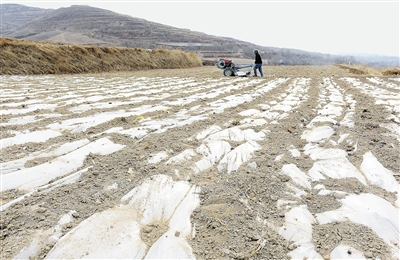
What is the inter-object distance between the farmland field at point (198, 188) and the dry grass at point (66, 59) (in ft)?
39.6

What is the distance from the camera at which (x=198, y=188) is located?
84.1 inches

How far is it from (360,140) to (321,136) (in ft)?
1.37

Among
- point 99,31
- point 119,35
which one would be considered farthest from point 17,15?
point 119,35

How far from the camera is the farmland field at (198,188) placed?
1.57 metres

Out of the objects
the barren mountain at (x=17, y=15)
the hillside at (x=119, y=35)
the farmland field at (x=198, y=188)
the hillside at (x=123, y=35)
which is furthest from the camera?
the barren mountain at (x=17, y=15)

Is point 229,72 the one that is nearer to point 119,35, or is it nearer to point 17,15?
point 119,35

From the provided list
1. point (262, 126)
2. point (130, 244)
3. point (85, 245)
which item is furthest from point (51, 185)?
point (262, 126)

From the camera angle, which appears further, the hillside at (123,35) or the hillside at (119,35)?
the hillside at (119,35)

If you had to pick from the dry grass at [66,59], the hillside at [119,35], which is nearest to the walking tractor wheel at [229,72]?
the dry grass at [66,59]

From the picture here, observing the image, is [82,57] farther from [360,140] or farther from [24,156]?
[360,140]

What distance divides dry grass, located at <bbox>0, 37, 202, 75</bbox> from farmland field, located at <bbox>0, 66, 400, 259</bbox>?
Answer: 12.1 m

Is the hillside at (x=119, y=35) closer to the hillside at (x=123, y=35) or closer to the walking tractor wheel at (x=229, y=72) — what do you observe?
the hillside at (x=123, y=35)

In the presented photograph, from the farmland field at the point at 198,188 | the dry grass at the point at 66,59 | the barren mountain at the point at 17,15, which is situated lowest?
the dry grass at the point at 66,59

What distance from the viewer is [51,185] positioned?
209 cm
